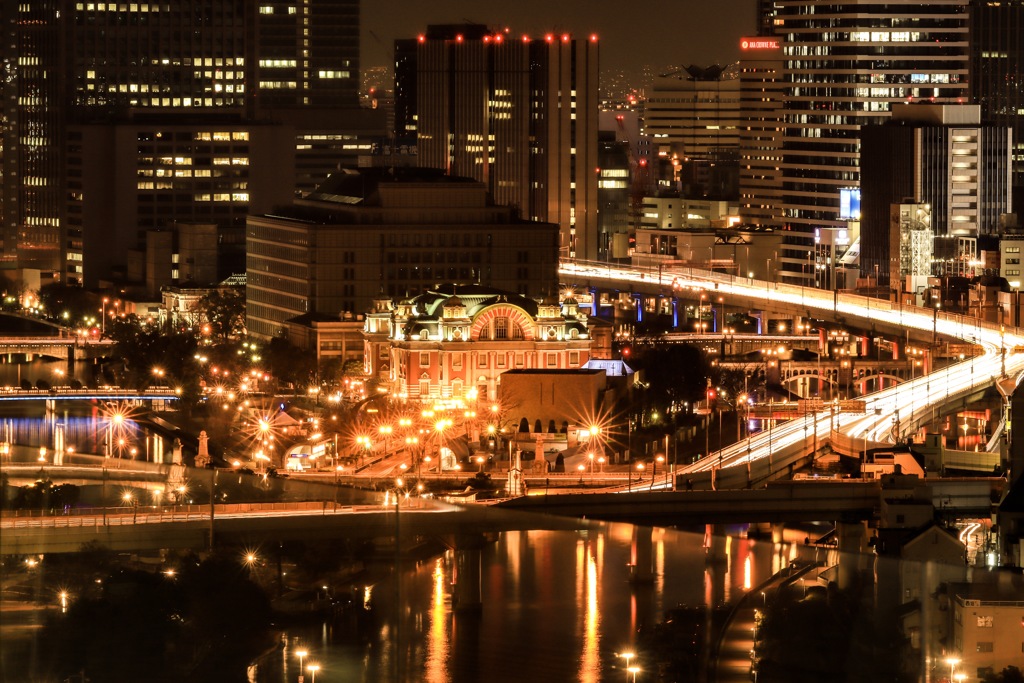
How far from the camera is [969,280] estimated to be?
101m

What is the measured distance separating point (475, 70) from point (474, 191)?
2725 centimetres

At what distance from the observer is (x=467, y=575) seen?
2345 cm


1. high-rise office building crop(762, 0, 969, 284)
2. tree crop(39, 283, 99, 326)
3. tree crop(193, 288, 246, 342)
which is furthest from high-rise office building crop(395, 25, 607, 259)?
tree crop(193, 288, 246, 342)

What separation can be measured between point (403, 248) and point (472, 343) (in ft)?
44.5

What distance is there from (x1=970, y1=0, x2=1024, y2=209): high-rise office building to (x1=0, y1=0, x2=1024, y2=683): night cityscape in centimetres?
27

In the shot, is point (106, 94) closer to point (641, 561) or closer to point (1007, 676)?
point (1007, 676)

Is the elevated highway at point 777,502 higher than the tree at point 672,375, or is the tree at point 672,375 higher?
the tree at point 672,375

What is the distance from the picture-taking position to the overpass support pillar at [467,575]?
23344 millimetres

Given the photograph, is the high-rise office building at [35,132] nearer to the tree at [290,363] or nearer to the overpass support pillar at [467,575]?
the tree at [290,363]

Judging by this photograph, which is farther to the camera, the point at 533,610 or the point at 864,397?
the point at 864,397

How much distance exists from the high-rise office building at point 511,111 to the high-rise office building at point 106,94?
12487mm

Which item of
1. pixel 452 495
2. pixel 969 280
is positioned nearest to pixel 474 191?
pixel 969 280

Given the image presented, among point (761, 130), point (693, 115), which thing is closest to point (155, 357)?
point (761, 130)

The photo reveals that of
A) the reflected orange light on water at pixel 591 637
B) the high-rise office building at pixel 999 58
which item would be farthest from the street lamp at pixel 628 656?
the high-rise office building at pixel 999 58
